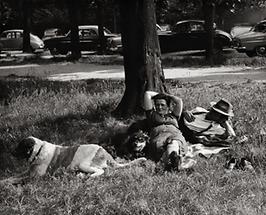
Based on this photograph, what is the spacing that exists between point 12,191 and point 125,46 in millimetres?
3850

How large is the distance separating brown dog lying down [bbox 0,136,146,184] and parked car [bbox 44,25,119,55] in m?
23.6

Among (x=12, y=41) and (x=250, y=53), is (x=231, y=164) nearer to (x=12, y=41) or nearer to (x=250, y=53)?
(x=250, y=53)

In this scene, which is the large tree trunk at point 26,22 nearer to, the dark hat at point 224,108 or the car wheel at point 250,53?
the car wheel at point 250,53

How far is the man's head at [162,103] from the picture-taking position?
685cm

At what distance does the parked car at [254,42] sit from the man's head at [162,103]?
55.3 feet

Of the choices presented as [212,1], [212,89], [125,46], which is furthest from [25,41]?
[125,46]

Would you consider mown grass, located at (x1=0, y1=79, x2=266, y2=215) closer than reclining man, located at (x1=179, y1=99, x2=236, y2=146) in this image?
Yes

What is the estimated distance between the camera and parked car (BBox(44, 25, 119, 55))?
29.8 meters

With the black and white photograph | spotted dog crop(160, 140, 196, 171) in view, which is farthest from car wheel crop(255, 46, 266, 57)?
spotted dog crop(160, 140, 196, 171)

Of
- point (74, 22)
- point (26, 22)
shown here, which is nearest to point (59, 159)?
point (74, 22)

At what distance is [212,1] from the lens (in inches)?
783

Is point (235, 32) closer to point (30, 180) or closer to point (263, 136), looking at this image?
point (263, 136)

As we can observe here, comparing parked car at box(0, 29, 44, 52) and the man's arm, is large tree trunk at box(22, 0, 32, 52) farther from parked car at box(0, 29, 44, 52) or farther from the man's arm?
the man's arm

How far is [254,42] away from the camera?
2320 cm
